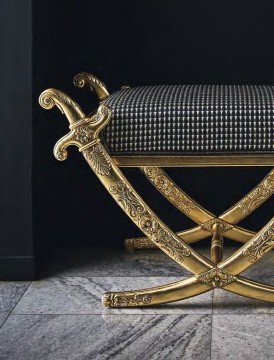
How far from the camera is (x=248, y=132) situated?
205 centimetres

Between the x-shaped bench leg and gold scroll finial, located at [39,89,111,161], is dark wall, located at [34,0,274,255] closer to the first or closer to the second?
the x-shaped bench leg

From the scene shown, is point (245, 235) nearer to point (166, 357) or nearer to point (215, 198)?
point (215, 198)

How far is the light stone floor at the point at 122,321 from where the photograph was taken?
1.94m

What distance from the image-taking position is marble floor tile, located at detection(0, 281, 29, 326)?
7.22 feet

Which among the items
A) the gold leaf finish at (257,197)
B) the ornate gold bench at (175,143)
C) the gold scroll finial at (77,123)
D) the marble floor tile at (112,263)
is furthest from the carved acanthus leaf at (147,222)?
the gold leaf finish at (257,197)

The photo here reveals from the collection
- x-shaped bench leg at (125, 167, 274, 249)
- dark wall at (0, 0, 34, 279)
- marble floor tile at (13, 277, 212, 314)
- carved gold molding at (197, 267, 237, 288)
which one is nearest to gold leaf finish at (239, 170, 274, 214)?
x-shaped bench leg at (125, 167, 274, 249)

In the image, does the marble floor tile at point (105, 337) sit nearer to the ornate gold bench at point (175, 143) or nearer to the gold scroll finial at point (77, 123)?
the ornate gold bench at point (175, 143)

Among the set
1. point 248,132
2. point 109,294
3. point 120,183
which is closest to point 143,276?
point 109,294

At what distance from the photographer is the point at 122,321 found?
211cm

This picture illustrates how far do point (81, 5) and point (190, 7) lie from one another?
0.31 metres

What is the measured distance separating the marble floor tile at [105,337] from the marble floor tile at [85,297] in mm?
40

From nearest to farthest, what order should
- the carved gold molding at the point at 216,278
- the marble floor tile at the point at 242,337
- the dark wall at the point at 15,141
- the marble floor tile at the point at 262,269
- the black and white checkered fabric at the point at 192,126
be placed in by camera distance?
the marble floor tile at the point at 242,337 → the black and white checkered fabric at the point at 192,126 → the carved gold molding at the point at 216,278 → the dark wall at the point at 15,141 → the marble floor tile at the point at 262,269

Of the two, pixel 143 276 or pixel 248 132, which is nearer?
pixel 248 132

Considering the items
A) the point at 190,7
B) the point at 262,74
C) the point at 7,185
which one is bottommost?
the point at 7,185
